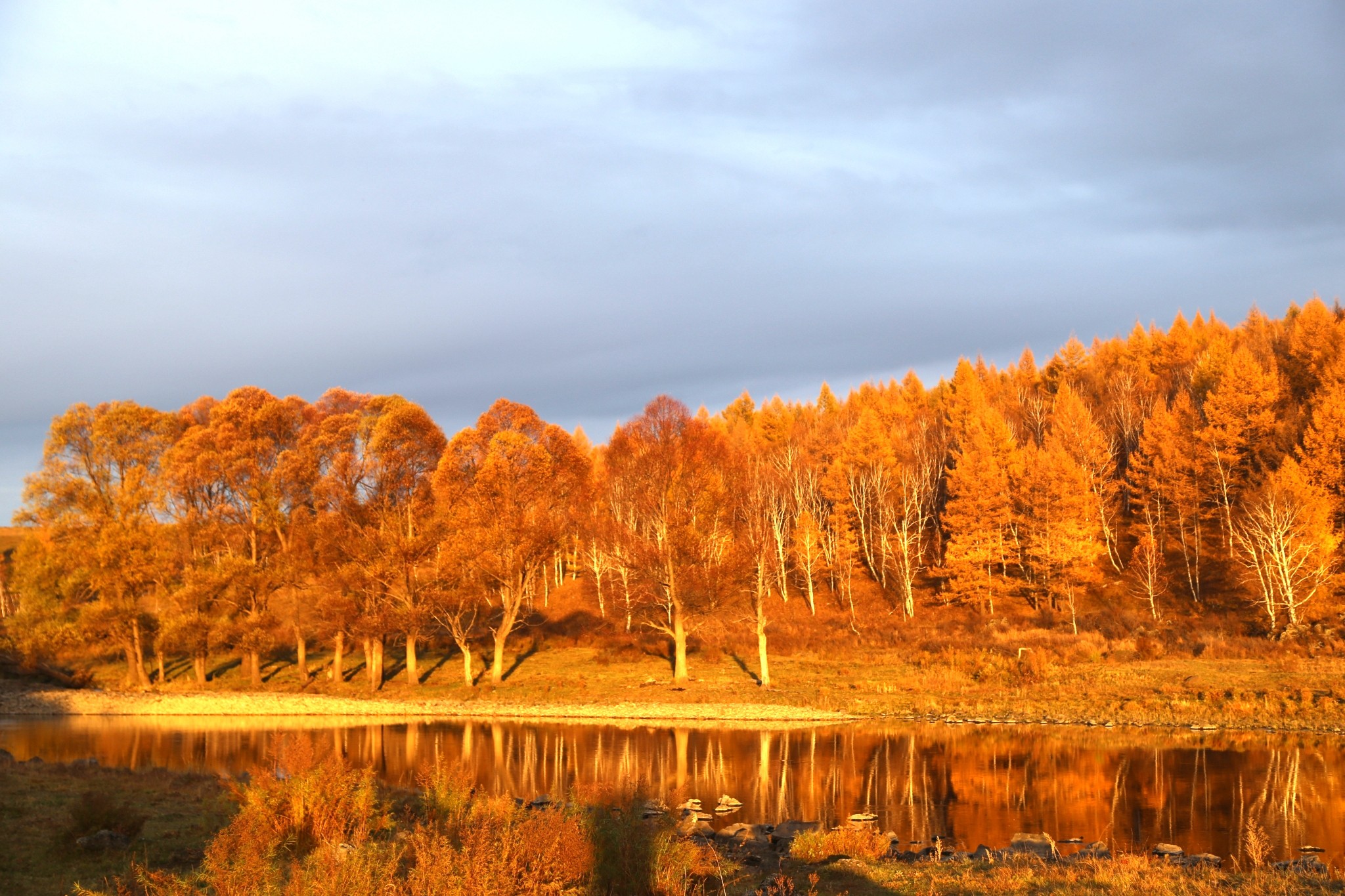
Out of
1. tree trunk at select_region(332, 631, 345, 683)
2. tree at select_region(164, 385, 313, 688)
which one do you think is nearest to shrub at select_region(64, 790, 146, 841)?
tree trunk at select_region(332, 631, 345, 683)

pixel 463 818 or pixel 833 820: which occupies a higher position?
pixel 463 818

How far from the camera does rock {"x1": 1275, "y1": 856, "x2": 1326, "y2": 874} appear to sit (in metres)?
12.4

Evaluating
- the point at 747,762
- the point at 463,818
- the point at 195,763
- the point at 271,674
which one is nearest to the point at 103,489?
the point at 271,674

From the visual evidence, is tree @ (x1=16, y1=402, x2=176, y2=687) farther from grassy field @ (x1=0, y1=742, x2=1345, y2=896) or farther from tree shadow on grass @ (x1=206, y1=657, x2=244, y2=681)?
grassy field @ (x1=0, y1=742, x2=1345, y2=896)

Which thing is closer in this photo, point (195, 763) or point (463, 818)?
point (463, 818)

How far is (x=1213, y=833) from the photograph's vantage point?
17.2 metres

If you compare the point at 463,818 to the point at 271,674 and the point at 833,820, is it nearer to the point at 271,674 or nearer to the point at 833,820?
the point at 833,820

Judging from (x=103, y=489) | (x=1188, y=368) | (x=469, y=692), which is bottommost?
(x=469, y=692)

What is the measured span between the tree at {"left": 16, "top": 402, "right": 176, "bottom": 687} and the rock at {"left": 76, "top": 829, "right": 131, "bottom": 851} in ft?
106

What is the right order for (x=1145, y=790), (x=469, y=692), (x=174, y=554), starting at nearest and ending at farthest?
(x=1145, y=790)
(x=469, y=692)
(x=174, y=554)

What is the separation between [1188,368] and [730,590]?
199 ft

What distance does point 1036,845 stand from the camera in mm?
15594

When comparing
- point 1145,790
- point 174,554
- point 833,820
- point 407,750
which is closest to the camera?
point 833,820

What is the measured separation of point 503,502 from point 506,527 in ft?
4.60
